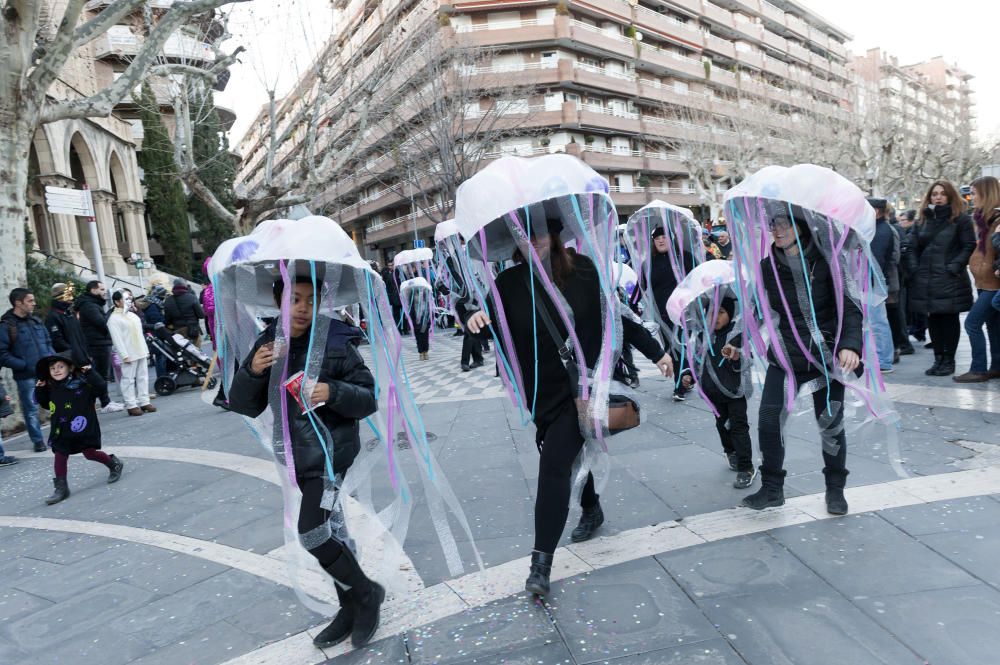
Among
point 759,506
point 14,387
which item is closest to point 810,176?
point 759,506

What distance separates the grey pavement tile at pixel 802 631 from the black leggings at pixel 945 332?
4.96 meters

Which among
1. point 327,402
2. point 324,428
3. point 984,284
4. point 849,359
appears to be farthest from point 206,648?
point 984,284

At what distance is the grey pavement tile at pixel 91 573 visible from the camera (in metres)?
3.48

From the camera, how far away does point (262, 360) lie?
8.18 feet

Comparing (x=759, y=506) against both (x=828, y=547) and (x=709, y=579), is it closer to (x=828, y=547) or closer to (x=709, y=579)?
(x=828, y=547)

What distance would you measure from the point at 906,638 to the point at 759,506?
125cm

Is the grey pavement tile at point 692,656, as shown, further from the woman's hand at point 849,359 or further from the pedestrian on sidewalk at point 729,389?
the pedestrian on sidewalk at point 729,389

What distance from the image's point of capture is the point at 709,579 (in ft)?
9.20

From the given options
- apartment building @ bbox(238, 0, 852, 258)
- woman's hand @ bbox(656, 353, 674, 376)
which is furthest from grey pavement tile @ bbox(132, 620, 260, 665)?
apartment building @ bbox(238, 0, 852, 258)

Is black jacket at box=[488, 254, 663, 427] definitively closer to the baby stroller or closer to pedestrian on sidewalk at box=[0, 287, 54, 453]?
pedestrian on sidewalk at box=[0, 287, 54, 453]

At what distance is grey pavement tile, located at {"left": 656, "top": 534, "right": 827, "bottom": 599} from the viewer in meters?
2.70

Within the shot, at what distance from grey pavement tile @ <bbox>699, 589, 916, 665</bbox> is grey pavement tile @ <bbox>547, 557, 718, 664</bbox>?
0.39 feet

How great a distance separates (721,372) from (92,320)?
8906 mm

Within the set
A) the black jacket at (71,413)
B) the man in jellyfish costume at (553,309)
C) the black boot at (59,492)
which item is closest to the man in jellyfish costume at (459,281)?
the man in jellyfish costume at (553,309)
